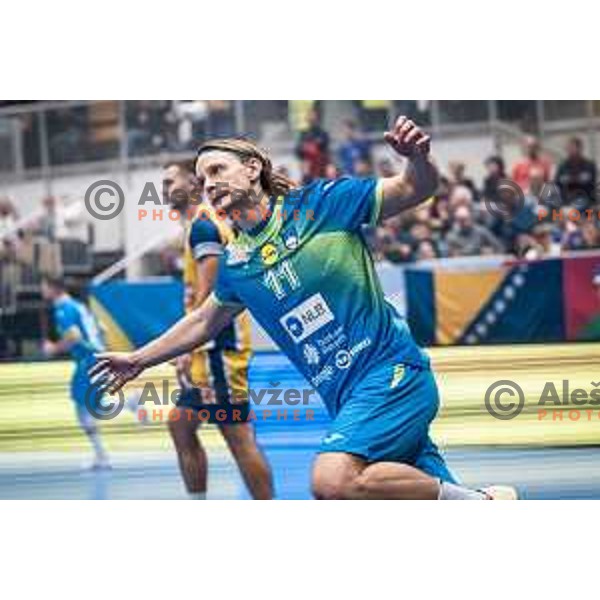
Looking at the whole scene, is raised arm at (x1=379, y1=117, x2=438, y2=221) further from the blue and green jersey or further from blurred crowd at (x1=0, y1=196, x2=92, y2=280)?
blurred crowd at (x1=0, y1=196, x2=92, y2=280)

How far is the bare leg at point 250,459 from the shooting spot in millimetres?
6477

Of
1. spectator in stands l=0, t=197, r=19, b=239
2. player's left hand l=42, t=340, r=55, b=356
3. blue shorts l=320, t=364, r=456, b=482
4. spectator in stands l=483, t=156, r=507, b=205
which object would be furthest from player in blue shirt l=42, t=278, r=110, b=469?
spectator in stands l=483, t=156, r=507, b=205

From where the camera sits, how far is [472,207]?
637 cm

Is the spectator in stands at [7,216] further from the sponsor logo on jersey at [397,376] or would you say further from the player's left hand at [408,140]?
the sponsor logo on jersey at [397,376]

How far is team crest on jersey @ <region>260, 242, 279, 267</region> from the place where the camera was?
6.37 metres

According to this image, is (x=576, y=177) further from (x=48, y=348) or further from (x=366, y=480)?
(x=48, y=348)

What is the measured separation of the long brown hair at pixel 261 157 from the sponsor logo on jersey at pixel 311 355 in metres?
0.57

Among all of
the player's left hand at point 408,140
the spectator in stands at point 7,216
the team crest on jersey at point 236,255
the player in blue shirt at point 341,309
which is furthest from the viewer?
the spectator in stands at point 7,216

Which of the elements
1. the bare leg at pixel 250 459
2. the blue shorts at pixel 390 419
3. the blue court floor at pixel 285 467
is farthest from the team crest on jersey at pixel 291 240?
the bare leg at pixel 250 459

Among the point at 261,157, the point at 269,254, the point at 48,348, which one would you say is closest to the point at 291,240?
the point at 269,254

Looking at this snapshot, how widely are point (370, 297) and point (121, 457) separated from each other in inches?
44.0

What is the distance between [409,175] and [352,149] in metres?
0.23
